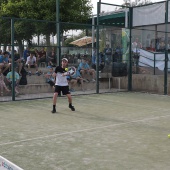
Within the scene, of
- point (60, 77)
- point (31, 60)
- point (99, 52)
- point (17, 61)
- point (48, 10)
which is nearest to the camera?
point (60, 77)

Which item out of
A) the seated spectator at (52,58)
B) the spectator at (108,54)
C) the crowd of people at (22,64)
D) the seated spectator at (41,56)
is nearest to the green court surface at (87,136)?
the crowd of people at (22,64)

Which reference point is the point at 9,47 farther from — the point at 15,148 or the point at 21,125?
the point at 15,148

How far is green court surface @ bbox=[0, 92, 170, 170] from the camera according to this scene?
15.2 ft

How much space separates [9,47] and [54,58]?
1.93m

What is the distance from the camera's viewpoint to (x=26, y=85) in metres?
12.8

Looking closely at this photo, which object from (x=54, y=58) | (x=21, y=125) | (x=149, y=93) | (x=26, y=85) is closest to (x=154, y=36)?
(x=149, y=93)

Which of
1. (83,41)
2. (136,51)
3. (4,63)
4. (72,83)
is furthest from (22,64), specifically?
(136,51)

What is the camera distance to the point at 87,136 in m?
6.21

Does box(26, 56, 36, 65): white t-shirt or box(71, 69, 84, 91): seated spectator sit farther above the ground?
box(26, 56, 36, 65): white t-shirt

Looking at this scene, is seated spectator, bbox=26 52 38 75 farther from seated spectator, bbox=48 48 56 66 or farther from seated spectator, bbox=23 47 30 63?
seated spectator, bbox=48 48 56 66

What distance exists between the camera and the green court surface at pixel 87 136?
4.63m

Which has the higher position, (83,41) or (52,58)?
(83,41)

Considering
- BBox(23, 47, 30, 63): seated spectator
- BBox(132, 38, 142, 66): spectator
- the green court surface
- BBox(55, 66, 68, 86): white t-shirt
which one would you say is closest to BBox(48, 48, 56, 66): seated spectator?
BBox(23, 47, 30, 63): seated spectator

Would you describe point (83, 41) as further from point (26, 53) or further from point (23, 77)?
point (23, 77)
